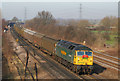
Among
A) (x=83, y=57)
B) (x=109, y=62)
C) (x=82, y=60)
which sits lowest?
(x=109, y=62)

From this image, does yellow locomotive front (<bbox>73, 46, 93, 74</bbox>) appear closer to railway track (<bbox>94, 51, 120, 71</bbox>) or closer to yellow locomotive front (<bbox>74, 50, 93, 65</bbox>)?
yellow locomotive front (<bbox>74, 50, 93, 65</bbox>)

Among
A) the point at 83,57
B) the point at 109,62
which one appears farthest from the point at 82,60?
the point at 109,62

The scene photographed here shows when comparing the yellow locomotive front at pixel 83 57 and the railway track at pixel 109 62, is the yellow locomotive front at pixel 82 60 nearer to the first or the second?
the yellow locomotive front at pixel 83 57

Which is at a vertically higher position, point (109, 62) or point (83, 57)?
point (83, 57)

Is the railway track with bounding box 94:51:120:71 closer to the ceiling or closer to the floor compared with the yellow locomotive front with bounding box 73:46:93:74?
closer to the floor

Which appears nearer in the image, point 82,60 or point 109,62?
point 82,60

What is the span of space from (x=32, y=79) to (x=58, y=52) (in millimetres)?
8018

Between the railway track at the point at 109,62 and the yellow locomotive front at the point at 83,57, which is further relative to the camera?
the railway track at the point at 109,62

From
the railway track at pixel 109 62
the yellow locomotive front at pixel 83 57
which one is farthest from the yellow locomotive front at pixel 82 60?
the railway track at pixel 109 62

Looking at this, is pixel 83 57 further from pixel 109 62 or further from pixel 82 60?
pixel 109 62

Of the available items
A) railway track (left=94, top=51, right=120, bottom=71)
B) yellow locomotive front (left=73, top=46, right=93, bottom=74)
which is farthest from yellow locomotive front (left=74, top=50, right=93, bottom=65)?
railway track (left=94, top=51, right=120, bottom=71)

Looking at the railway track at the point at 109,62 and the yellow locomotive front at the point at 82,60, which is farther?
the railway track at the point at 109,62

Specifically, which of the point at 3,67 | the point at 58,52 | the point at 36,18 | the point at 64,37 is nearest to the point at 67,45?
the point at 58,52

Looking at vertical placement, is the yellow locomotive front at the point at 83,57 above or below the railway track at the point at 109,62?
above
